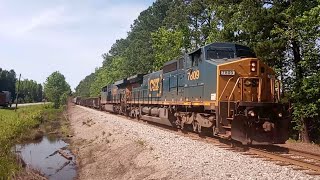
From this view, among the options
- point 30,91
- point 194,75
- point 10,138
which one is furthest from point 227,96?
point 30,91

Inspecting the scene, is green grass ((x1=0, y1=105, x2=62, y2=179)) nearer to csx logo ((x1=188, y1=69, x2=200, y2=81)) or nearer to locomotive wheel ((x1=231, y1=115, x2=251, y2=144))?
locomotive wheel ((x1=231, y1=115, x2=251, y2=144))

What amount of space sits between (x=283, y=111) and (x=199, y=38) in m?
27.1

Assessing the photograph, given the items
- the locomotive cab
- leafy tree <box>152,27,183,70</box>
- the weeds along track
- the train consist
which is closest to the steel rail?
the weeds along track

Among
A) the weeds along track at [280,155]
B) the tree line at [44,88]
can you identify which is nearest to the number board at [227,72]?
the weeds along track at [280,155]

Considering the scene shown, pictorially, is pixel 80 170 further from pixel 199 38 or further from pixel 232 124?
pixel 199 38

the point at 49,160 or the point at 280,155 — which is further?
the point at 49,160

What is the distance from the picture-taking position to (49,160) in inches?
813

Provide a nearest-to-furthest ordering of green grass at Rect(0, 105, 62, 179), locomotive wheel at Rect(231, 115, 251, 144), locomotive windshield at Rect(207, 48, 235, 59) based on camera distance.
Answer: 1. green grass at Rect(0, 105, 62, 179)
2. locomotive wheel at Rect(231, 115, 251, 144)
3. locomotive windshield at Rect(207, 48, 235, 59)

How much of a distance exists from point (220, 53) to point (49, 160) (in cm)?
1108

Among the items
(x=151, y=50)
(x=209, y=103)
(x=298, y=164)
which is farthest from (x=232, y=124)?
(x=151, y=50)

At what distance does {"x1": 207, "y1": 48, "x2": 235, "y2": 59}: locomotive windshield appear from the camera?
16.7 m

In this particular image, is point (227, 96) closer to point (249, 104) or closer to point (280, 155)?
point (249, 104)

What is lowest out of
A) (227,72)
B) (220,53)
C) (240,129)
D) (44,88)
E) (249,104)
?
(240,129)

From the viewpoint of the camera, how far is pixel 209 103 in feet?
51.7
